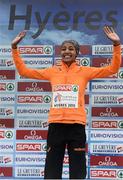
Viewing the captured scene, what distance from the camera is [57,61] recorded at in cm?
559

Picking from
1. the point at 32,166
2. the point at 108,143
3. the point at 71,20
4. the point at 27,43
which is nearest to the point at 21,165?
the point at 32,166

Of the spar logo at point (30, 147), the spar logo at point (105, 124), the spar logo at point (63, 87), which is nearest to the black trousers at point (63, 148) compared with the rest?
the spar logo at point (63, 87)

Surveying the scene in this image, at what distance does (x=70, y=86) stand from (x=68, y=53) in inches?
11.9

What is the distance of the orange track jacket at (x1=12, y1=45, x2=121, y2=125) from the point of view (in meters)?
Result: 4.18

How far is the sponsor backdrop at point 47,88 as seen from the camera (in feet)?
18.1

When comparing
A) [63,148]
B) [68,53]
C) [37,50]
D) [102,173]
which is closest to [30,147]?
[102,173]

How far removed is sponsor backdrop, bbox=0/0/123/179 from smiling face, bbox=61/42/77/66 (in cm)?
123

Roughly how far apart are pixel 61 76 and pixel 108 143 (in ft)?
4.97

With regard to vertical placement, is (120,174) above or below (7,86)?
below

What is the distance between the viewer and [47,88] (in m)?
5.59

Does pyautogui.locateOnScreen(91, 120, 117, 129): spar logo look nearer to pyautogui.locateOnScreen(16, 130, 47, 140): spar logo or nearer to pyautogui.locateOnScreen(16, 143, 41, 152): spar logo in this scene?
pyautogui.locateOnScreen(16, 130, 47, 140): spar logo

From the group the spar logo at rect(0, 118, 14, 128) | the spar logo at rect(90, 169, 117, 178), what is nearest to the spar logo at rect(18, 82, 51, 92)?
the spar logo at rect(0, 118, 14, 128)

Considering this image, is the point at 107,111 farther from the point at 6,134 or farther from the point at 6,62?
the point at 6,62

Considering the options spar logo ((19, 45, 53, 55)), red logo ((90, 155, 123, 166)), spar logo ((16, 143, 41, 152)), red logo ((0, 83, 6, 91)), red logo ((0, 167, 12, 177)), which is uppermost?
spar logo ((19, 45, 53, 55))
